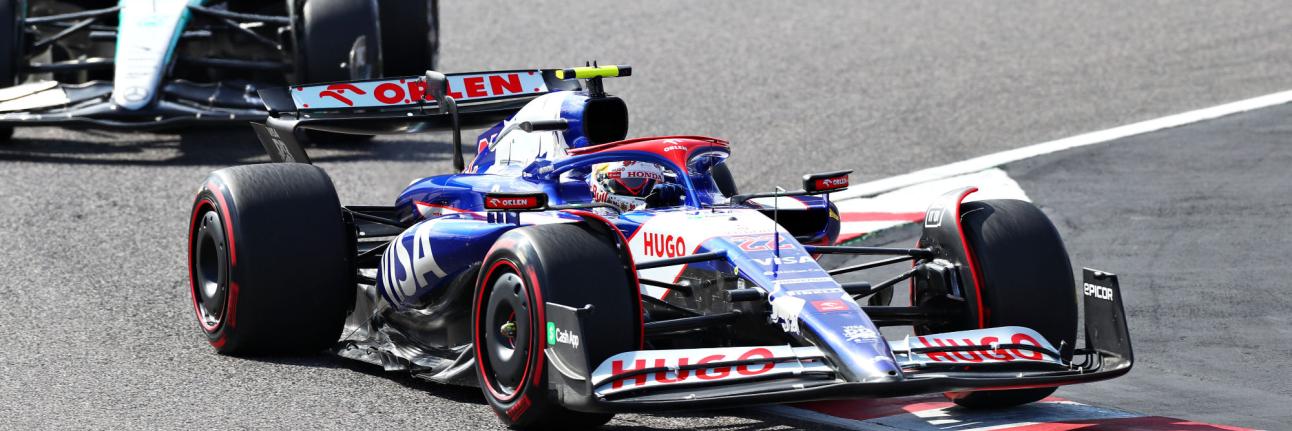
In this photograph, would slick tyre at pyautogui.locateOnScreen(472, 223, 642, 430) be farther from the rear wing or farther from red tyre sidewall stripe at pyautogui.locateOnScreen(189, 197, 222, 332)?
red tyre sidewall stripe at pyautogui.locateOnScreen(189, 197, 222, 332)

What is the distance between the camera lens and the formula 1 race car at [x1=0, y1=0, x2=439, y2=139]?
12656 millimetres

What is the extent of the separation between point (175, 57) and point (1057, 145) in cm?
702

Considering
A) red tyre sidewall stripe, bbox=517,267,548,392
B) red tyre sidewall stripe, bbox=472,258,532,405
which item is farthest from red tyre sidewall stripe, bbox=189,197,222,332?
red tyre sidewall stripe, bbox=517,267,548,392

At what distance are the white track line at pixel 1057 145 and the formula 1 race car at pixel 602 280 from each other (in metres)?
4.30

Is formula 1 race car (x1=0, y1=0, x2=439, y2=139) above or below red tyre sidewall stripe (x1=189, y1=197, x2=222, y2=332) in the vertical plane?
above

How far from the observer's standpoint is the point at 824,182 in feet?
23.0

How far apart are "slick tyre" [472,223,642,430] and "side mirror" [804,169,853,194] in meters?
1.01

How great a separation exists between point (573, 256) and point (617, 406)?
0.62 m

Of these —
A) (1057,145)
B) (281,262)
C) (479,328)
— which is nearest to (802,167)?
(1057,145)

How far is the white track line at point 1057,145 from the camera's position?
12414 mm

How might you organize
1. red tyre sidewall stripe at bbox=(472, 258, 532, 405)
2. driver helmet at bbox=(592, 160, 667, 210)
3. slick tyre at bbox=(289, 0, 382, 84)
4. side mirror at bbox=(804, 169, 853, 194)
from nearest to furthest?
red tyre sidewall stripe at bbox=(472, 258, 532, 405)
side mirror at bbox=(804, 169, 853, 194)
driver helmet at bbox=(592, 160, 667, 210)
slick tyre at bbox=(289, 0, 382, 84)

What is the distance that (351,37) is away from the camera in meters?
13.2

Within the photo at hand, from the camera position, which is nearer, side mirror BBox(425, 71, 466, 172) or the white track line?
side mirror BBox(425, 71, 466, 172)

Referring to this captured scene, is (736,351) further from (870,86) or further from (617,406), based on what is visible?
(870,86)
